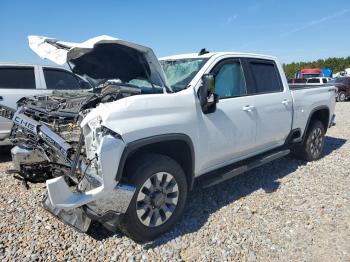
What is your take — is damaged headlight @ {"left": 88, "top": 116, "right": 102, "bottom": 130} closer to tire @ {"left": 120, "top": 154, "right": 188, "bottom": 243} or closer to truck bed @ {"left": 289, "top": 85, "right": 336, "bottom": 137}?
tire @ {"left": 120, "top": 154, "right": 188, "bottom": 243}

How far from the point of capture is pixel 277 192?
4.71 meters

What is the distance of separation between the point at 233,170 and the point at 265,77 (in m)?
1.64

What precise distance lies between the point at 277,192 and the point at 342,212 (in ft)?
2.95

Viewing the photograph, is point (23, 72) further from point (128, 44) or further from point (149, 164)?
point (149, 164)

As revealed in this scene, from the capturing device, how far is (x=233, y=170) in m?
Result: 4.20

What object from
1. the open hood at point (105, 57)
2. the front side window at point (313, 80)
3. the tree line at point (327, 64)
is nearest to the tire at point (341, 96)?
the front side window at point (313, 80)

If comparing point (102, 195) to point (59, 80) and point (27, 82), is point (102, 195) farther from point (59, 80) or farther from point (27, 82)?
point (59, 80)

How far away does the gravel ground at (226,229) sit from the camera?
10.4 feet

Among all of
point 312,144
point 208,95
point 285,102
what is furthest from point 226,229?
point 312,144

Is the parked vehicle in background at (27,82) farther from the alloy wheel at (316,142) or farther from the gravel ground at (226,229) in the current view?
the alloy wheel at (316,142)

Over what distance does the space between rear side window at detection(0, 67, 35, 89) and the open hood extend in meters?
2.91

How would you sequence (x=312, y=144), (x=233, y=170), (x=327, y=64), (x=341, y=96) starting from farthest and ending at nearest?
(x=327, y=64), (x=341, y=96), (x=312, y=144), (x=233, y=170)

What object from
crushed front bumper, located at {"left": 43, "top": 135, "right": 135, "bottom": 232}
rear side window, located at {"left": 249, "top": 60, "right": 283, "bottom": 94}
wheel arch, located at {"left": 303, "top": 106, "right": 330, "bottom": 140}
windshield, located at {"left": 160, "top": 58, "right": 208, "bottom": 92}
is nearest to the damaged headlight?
crushed front bumper, located at {"left": 43, "top": 135, "right": 135, "bottom": 232}

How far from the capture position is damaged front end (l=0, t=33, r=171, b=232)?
2.79 m
